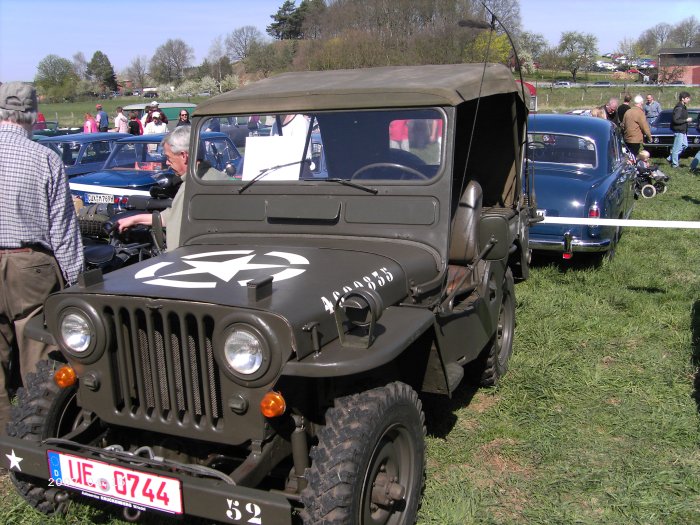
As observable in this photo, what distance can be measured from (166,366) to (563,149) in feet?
21.8

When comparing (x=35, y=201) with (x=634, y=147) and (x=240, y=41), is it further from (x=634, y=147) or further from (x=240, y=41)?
(x=240, y=41)

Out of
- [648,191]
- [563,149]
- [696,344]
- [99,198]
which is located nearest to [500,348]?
[696,344]

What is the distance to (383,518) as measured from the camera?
292cm

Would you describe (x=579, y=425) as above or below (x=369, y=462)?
below

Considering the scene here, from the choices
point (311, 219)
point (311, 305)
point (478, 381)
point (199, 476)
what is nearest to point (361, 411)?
point (311, 305)

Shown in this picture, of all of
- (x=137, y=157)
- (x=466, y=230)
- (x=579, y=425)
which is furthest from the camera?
(x=137, y=157)

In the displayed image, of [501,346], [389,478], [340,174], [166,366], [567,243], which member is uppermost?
[340,174]

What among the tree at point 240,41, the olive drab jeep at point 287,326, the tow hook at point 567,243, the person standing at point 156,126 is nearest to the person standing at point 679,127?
the tow hook at point 567,243

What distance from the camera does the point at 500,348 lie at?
16.5 feet

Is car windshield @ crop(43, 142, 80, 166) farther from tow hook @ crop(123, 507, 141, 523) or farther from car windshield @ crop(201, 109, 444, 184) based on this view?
tow hook @ crop(123, 507, 141, 523)

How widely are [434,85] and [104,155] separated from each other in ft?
33.6

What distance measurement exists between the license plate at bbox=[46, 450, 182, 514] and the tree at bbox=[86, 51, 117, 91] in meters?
76.2

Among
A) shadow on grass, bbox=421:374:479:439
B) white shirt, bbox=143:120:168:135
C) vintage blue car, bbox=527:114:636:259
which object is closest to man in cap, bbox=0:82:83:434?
shadow on grass, bbox=421:374:479:439

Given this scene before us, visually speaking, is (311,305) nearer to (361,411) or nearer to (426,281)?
(361,411)
